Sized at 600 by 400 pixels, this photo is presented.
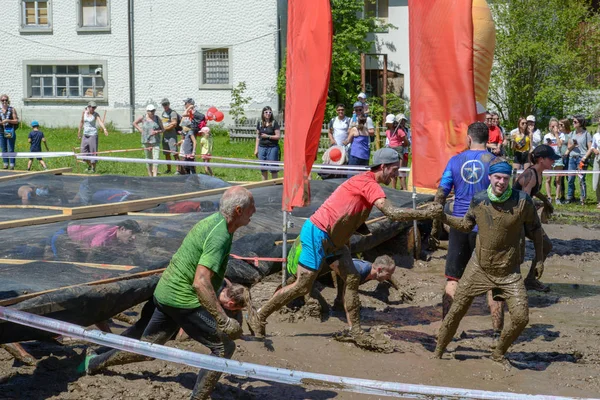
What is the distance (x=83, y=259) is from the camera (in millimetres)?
7867

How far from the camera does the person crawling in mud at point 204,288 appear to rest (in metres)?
5.40

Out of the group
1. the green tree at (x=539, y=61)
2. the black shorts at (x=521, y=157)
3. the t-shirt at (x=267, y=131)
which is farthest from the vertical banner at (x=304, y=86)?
the green tree at (x=539, y=61)

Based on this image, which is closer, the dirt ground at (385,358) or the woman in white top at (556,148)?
the dirt ground at (385,358)

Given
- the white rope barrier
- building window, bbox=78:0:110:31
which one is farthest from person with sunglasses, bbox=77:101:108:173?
the white rope barrier

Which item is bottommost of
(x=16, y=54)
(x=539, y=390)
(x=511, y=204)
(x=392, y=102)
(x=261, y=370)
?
(x=539, y=390)

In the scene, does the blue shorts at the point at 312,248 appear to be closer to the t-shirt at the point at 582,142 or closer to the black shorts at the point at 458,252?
the black shorts at the point at 458,252

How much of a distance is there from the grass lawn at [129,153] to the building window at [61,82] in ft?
5.83

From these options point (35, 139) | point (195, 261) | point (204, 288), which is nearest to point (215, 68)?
point (35, 139)

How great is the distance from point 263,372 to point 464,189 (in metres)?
3.57

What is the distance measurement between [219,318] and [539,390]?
8.82 ft

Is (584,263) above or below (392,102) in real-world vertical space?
below

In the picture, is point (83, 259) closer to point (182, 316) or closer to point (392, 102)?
point (182, 316)

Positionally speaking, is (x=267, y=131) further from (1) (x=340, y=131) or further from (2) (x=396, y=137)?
(2) (x=396, y=137)

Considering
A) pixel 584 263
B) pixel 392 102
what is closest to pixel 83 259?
pixel 584 263
